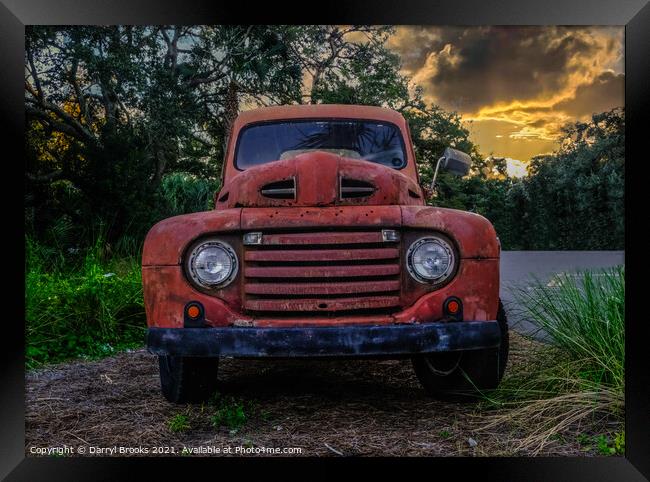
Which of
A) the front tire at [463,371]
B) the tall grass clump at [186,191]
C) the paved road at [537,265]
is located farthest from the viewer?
the tall grass clump at [186,191]

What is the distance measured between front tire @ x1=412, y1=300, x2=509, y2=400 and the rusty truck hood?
36.0 inches

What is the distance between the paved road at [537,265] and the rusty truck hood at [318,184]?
50.3 inches

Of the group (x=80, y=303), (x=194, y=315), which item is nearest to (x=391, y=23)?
(x=194, y=315)

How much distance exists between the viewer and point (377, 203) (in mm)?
3551

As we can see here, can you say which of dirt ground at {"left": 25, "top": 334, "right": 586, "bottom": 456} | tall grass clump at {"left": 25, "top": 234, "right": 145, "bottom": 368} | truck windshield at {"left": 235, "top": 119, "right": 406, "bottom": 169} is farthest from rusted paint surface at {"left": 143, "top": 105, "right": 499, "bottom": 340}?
tall grass clump at {"left": 25, "top": 234, "right": 145, "bottom": 368}

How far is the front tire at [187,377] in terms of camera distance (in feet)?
11.5

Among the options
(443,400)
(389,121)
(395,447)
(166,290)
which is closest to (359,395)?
(443,400)

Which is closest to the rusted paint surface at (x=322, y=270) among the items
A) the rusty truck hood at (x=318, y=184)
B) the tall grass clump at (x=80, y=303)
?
the rusty truck hood at (x=318, y=184)

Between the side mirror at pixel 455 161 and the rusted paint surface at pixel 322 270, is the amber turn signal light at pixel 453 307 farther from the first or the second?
the side mirror at pixel 455 161

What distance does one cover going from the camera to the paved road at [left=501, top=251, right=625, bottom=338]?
171 inches

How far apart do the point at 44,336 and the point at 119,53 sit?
2246 mm

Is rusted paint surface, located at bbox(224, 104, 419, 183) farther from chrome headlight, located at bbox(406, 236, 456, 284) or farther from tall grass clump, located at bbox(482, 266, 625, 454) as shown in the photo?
chrome headlight, located at bbox(406, 236, 456, 284)

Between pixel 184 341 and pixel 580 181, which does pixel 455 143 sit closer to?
pixel 580 181

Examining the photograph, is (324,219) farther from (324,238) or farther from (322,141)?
(322,141)
